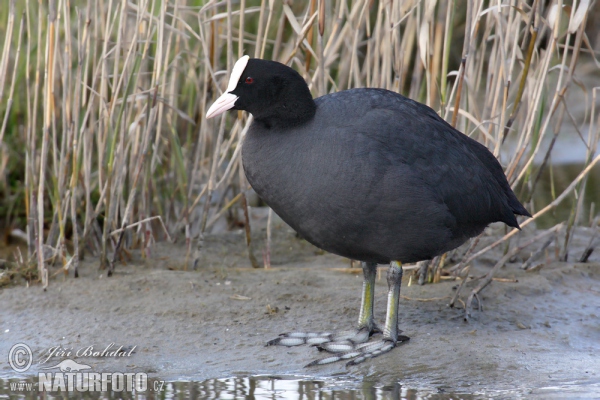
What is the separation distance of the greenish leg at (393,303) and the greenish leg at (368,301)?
5.4 inches

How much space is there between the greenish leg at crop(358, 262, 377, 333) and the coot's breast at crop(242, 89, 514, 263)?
7.8 inches

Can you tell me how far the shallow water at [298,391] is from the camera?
261 centimetres

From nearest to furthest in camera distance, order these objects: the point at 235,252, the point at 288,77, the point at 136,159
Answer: the point at 288,77
the point at 136,159
the point at 235,252

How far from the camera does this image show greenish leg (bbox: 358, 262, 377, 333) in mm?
3158

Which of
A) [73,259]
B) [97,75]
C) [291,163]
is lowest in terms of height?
[73,259]

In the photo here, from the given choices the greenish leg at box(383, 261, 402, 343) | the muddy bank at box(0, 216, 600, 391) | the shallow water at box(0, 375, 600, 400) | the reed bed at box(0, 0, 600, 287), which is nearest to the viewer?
the shallow water at box(0, 375, 600, 400)

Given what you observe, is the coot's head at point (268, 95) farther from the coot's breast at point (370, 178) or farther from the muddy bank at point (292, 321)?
the muddy bank at point (292, 321)

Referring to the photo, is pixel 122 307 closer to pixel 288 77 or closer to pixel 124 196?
pixel 124 196

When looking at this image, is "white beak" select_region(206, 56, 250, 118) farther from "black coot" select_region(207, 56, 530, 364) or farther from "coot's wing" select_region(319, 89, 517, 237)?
"coot's wing" select_region(319, 89, 517, 237)

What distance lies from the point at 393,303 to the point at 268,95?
0.93m

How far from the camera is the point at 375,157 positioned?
9.12 feet

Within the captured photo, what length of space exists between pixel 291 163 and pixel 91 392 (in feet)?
3.49


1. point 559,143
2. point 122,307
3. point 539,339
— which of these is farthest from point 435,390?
point 559,143

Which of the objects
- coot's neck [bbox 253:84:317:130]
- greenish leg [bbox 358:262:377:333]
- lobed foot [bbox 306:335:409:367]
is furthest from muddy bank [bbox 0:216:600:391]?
coot's neck [bbox 253:84:317:130]
